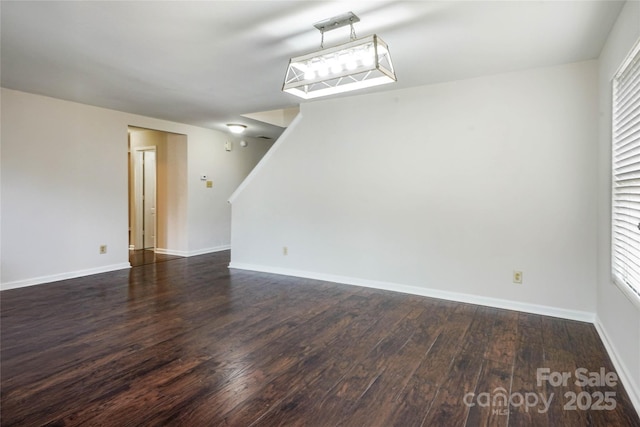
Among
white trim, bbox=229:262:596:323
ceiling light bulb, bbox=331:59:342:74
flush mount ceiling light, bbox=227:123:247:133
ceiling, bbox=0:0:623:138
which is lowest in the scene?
white trim, bbox=229:262:596:323

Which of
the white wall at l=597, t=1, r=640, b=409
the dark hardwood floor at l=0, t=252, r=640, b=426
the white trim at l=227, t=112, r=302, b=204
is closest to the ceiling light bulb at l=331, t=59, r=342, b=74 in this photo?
the white wall at l=597, t=1, r=640, b=409

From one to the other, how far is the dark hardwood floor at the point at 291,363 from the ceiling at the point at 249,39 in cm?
235

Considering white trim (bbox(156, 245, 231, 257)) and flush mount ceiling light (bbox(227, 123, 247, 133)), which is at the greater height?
flush mount ceiling light (bbox(227, 123, 247, 133))

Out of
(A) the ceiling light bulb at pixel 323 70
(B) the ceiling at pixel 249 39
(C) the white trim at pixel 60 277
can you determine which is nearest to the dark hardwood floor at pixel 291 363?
(C) the white trim at pixel 60 277

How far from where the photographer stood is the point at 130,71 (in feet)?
11.3

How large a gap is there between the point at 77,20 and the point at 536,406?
3791 millimetres

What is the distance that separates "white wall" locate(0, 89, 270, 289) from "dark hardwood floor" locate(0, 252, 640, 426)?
2.28 ft

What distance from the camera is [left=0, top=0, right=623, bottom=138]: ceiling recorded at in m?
2.27

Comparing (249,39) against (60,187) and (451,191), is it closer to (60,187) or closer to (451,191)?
(451,191)

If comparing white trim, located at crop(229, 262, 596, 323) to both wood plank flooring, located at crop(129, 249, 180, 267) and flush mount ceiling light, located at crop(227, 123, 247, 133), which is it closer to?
wood plank flooring, located at crop(129, 249, 180, 267)

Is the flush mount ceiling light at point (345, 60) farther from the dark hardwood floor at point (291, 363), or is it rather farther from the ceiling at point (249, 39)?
the dark hardwood floor at point (291, 363)

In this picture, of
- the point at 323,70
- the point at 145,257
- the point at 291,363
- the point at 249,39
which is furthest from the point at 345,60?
the point at 145,257

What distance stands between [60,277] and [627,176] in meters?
5.95

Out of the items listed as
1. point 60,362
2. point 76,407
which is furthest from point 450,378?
point 60,362
